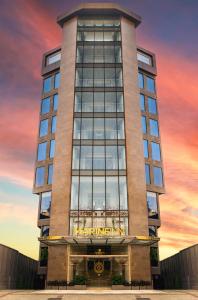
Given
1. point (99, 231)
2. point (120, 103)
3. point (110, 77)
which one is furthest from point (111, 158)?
point (110, 77)

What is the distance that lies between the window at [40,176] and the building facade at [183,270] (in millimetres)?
29802

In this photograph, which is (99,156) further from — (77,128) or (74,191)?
(74,191)

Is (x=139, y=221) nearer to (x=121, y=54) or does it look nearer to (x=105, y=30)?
(x=121, y=54)

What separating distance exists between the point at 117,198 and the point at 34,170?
22.3 metres

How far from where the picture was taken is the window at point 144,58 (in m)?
75.2

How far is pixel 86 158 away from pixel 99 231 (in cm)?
1432

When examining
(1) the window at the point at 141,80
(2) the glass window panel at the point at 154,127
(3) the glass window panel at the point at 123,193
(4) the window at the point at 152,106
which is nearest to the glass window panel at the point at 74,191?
(3) the glass window panel at the point at 123,193

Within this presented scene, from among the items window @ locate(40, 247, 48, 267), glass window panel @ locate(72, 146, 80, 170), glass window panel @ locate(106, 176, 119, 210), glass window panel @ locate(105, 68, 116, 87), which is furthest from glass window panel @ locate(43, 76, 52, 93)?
window @ locate(40, 247, 48, 267)

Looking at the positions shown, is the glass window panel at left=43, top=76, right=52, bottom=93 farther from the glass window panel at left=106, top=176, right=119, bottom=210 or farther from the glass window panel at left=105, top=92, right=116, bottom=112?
the glass window panel at left=106, top=176, right=119, bottom=210

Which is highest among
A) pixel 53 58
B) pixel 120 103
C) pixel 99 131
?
pixel 53 58

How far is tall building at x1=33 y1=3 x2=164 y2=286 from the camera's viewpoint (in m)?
47.7

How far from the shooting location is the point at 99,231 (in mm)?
45531

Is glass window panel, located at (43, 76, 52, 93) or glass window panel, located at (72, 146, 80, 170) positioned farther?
glass window panel, located at (43, 76, 52, 93)

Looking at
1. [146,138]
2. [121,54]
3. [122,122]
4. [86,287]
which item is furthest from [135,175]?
[121,54]
